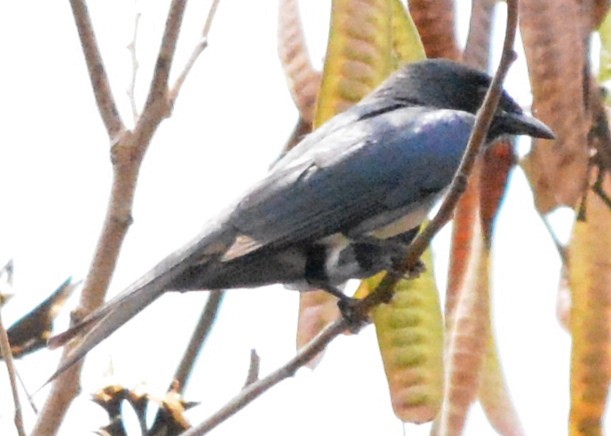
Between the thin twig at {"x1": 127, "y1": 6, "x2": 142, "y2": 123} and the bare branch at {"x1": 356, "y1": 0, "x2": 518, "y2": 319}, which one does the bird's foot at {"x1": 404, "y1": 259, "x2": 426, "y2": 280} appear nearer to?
the bare branch at {"x1": 356, "y1": 0, "x2": 518, "y2": 319}

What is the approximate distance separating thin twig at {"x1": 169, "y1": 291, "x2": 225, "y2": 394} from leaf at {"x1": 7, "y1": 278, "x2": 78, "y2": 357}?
0.35 meters

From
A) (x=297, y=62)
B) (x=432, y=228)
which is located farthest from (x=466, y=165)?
(x=297, y=62)

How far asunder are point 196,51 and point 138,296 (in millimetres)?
483

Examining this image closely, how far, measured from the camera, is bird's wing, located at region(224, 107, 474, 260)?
2207 mm

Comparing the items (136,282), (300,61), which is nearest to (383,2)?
(300,61)

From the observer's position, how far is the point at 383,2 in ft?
6.64

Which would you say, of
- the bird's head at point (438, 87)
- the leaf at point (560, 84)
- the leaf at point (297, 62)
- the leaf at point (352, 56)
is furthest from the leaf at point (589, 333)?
the bird's head at point (438, 87)

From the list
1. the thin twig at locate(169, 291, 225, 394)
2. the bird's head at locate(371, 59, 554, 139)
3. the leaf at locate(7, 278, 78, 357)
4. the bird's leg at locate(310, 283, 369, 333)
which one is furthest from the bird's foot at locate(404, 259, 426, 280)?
the bird's head at locate(371, 59, 554, 139)

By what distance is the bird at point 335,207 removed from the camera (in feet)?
6.92

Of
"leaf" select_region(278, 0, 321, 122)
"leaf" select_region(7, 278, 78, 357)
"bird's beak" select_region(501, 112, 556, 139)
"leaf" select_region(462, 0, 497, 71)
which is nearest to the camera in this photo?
"leaf" select_region(7, 278, 78, 357)

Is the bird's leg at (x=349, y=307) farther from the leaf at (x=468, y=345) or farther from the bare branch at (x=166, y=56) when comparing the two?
the bare branch at (x=166, y=56)

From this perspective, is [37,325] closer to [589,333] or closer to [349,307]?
[349,307]

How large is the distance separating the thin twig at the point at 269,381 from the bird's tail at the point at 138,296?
0.84 ft

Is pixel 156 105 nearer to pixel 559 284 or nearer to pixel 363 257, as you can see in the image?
pixel 363 257
